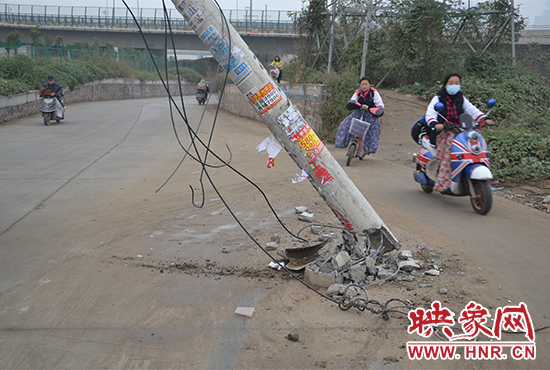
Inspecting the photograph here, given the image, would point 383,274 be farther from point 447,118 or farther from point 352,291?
point 447,118

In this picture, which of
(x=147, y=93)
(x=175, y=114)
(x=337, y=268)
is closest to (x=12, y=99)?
(x=175, y=114)

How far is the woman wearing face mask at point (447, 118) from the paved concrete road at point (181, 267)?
0.50 metres

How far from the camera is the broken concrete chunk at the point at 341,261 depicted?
4.02 metres

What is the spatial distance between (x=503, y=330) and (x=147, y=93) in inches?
1797

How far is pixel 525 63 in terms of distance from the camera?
17625 millimetres

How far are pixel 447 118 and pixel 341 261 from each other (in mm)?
3865

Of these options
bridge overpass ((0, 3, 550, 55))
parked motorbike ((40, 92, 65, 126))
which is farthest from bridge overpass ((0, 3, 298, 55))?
parked motorbike ((40, 92, 65, 126))

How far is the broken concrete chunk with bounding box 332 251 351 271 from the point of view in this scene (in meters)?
4.02

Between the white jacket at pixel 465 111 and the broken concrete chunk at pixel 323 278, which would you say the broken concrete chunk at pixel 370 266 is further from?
the white jacket at pixel 465 111

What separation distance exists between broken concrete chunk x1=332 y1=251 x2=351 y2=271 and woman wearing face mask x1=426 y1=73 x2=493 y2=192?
3.22 metres

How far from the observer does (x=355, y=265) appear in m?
4.00

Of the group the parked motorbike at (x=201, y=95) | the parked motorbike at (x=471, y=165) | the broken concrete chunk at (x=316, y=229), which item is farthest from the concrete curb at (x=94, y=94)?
the parked motorbike at (x=471, y=165)

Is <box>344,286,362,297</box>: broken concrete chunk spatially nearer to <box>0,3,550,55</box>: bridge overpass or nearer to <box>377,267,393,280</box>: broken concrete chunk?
<box>377,267,393,280</box>: broken concrete chunk

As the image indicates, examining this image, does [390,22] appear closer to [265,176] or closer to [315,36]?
[315,36]
